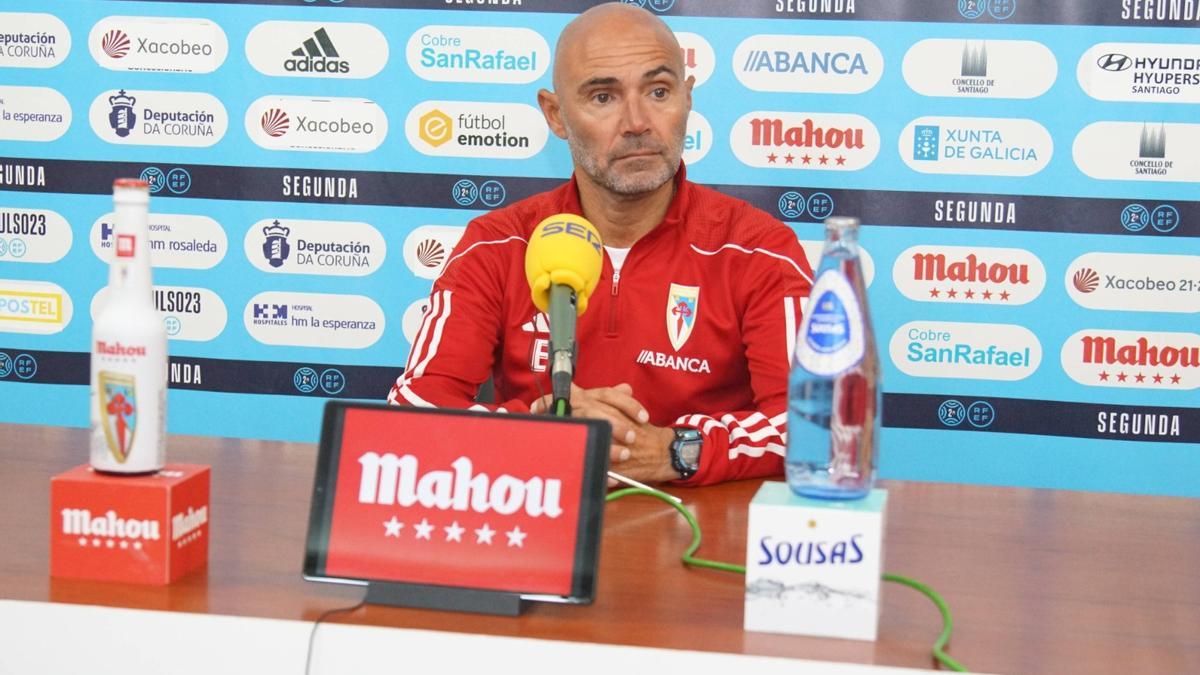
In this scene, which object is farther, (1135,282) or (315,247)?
(315,247)

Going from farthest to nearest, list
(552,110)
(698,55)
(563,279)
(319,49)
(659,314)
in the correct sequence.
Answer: (319,49) < (698,55) < (552,110) < (659,314) < (563,279)

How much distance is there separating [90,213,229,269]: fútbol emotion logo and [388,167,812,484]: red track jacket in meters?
1.17

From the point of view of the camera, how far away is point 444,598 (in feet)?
3.48

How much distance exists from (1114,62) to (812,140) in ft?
2.17

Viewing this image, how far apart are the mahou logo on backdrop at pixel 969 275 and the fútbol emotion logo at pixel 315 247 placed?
1.20m

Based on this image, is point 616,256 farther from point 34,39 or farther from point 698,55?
point 34,39

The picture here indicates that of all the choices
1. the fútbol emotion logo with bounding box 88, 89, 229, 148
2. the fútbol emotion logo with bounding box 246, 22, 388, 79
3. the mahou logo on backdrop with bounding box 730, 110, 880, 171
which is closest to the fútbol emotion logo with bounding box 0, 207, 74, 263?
the fútbol emotion logo with bounding box 88, 89, 229, 148

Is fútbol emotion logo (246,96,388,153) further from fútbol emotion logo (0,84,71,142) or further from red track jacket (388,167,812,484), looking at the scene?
red track jacket (388,167,812,484)

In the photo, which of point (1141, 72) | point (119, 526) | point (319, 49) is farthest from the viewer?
point (319, 49)

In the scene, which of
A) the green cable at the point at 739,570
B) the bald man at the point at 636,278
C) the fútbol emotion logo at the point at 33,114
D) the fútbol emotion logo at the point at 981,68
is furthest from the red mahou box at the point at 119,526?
the fútbol emotion logo at the point at 33,114

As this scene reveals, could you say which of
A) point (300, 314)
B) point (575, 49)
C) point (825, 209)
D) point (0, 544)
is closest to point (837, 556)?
point (0, 544)

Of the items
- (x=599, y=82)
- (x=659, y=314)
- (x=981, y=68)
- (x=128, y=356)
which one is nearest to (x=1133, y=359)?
(x=981, y=68)

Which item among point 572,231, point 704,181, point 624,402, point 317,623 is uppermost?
point 704,181

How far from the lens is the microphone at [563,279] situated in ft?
4.16
